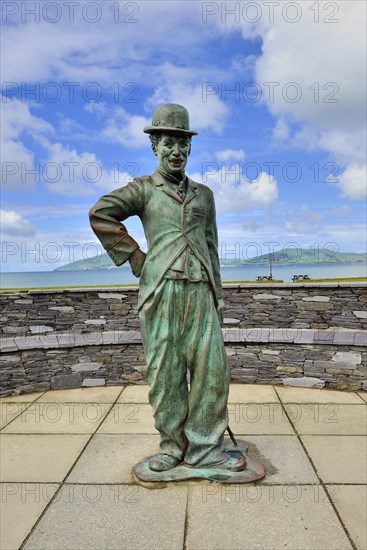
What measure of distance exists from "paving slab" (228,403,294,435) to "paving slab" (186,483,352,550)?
1186 millimetres

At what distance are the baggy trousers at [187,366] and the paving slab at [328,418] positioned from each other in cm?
155

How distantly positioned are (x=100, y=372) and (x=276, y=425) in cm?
272

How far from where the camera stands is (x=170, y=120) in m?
3.26

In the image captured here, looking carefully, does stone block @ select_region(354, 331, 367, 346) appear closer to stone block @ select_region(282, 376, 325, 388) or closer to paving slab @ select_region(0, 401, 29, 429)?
stone block @ select_region(282, 376, 325, 388)

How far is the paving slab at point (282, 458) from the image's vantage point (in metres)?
3.61

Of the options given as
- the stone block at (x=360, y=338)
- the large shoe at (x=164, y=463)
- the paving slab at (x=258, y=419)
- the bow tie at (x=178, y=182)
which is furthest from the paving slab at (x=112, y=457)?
the stone block at (x=360, y=338)

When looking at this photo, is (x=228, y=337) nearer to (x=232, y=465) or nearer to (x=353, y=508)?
(x=232, y=465)

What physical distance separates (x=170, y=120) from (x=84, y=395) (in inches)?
160

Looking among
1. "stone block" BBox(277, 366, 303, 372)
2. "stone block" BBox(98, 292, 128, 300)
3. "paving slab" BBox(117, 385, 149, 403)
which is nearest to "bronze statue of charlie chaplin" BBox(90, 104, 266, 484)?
"paving slab" BBox(117, 385, 149, 403)

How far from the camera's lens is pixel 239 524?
298 centimetres

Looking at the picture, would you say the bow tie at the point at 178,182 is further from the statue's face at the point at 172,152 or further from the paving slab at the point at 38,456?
the paving slab at the point at 38,456

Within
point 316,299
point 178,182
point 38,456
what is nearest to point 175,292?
point 178,182

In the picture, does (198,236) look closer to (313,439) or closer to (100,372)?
(313,439)

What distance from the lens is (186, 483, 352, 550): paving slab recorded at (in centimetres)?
279
